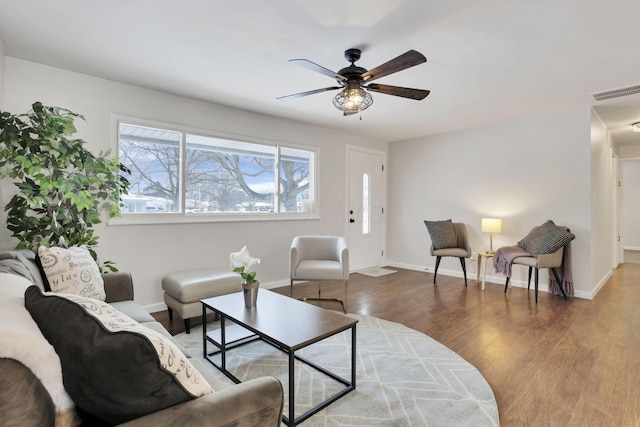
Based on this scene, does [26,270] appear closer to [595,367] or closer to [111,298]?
[111,298]

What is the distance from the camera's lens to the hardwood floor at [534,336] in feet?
6.18

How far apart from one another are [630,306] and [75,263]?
5416mm

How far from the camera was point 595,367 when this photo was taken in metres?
2.32

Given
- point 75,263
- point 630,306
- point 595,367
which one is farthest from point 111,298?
point 630,306

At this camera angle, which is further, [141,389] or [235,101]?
[235,101]

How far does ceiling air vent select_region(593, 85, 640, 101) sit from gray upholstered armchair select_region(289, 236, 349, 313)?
3.22 metres

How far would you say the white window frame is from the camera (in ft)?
10.9

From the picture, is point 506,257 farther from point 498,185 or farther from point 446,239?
point 498,185

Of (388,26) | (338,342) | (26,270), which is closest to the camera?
(26,270)

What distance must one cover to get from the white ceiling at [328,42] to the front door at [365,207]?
1963 millimetres

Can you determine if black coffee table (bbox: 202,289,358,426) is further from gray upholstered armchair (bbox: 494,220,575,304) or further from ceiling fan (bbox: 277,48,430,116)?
gray upholstered armchair (bbox: 494,220,575,304)

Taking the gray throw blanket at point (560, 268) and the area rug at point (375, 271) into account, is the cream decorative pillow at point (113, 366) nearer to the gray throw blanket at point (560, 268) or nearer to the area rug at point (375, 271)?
the gray throw blanket at point (560, 268)

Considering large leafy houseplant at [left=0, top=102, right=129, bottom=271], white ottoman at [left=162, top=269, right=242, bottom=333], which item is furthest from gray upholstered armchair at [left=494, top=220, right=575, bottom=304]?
large leafy houseplant at [left=0, top=102, right=129, bottom=271]

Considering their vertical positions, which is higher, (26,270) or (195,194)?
(195,194)
